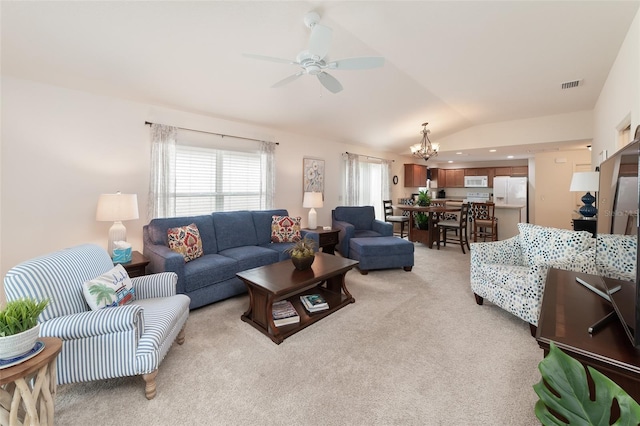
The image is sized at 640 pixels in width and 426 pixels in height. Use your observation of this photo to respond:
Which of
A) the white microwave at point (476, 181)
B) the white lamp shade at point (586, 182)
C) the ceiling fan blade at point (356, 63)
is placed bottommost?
the white lamp shade at point (586, 182)

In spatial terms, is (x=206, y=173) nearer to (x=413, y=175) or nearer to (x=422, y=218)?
(x=422, y=218)

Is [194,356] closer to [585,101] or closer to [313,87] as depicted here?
[313,87]

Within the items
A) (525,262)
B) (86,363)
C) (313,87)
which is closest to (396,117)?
(313,87)

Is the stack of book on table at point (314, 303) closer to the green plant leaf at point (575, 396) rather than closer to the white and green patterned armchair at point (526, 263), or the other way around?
the white and green patterned armchair at point (526, 263)

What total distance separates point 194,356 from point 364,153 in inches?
220

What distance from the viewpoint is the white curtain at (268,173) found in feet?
14.5

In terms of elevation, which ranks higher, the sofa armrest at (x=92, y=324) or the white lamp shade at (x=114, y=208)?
the white lamp shade at (x=114, y=208)

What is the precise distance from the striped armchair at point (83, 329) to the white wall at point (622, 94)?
389cm

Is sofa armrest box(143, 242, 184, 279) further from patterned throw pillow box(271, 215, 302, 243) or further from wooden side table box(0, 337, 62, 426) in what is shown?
patterned throw pillow box(271, 215, 302, 243)

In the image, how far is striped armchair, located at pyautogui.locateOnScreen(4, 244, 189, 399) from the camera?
146cm

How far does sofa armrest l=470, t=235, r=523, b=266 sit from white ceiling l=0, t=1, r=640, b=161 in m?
2.13

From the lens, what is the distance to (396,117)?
4957 millimetres

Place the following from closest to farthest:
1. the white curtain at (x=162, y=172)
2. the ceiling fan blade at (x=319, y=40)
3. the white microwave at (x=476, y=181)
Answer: the ceiling fan blade at (x=319, y=40), the white curtain at (x=162, y=172), the white microwave at (x=476, y=181)

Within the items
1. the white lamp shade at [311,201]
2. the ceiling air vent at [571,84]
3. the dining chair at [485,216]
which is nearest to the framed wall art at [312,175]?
the white lamp shade at [311,201]
